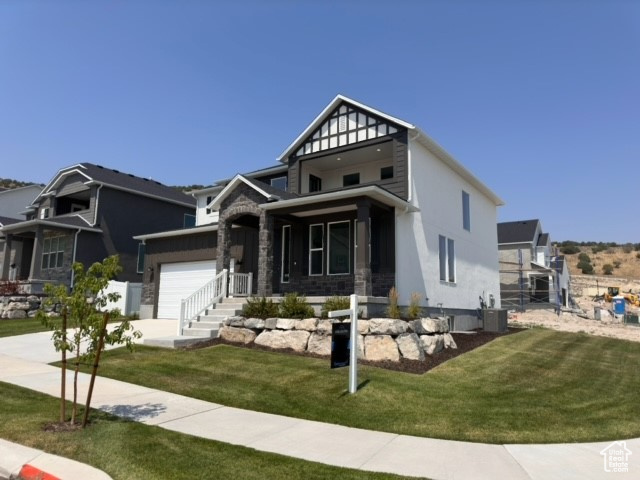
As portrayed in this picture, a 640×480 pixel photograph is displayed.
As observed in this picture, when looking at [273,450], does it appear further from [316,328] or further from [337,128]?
[337,128]

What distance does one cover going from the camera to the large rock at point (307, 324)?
39.2 feet

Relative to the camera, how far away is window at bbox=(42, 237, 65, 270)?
2656 cm

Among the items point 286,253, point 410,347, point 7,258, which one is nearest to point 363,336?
point 410,347

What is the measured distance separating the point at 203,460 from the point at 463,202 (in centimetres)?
1762

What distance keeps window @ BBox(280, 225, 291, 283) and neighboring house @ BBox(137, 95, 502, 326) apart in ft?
0.13

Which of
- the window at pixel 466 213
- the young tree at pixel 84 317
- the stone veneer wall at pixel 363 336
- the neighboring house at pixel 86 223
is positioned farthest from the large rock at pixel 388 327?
the neighboring house at pixel 86 223

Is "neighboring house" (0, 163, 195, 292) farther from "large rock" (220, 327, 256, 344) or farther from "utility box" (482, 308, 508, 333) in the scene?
"utility box" (482, 308, 508, 333)

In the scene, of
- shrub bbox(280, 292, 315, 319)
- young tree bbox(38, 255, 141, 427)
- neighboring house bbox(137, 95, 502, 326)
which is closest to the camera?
young tree bbox(38, 255, 141, 427)

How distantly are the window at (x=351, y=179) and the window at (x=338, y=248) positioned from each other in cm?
299

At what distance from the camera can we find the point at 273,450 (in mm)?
5484

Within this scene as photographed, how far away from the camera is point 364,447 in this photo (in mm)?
5684

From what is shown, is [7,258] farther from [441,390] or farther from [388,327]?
[441,390]

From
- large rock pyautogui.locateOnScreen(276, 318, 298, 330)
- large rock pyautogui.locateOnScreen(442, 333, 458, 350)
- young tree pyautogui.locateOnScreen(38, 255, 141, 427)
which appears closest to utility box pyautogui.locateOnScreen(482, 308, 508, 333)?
large rock pyautogui.locateOnScreen(442, 333, 458, 350)

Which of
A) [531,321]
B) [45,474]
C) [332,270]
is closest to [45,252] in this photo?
[332,270]
